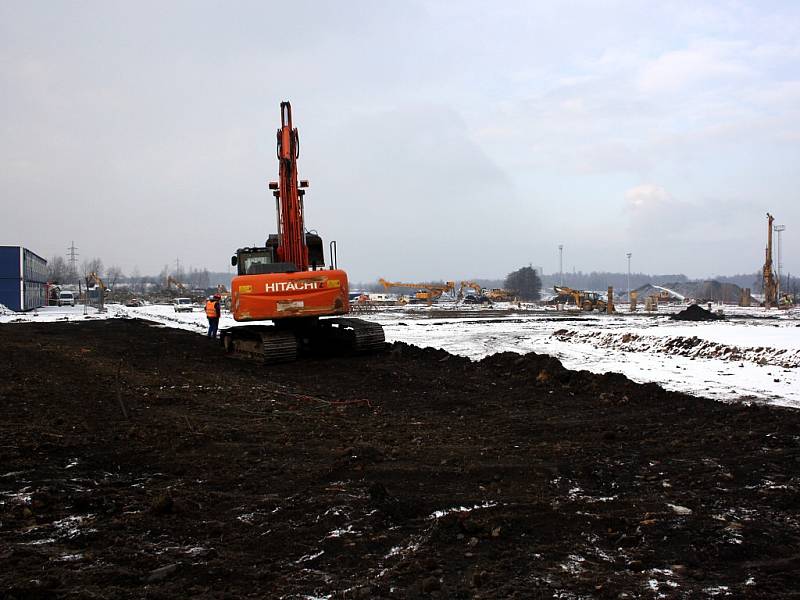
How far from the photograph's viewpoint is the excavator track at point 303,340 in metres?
15.3

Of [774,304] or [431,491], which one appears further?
[774,304]

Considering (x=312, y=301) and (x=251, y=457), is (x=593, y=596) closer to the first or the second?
(x=251, y=457)

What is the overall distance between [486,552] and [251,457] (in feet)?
10.8

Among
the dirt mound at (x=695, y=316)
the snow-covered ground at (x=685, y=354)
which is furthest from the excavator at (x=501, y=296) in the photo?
the snow-covered ground at (x=685, y=354)

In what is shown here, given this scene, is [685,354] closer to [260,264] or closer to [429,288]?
[260,264]

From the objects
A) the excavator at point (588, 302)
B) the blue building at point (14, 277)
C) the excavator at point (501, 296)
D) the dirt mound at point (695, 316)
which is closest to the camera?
the dirt mound at point (695, 316)

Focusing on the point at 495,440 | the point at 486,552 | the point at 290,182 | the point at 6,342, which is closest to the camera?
the point at 486,552

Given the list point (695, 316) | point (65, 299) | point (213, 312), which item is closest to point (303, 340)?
point (213, 312)

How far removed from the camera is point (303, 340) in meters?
16.8

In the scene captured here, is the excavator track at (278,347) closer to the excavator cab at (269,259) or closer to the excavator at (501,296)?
the excavator cab at (269,259)

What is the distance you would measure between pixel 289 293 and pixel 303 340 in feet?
7.41

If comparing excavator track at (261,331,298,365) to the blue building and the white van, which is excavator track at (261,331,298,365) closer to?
the blue building

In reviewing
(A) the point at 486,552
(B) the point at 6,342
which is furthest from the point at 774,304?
(A) the point at 486,552

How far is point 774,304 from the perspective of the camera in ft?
216
